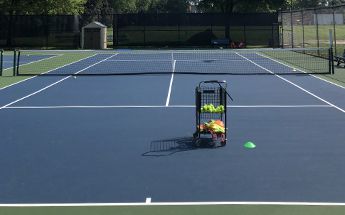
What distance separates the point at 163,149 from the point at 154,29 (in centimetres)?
3655

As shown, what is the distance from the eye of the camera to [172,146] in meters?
9.25

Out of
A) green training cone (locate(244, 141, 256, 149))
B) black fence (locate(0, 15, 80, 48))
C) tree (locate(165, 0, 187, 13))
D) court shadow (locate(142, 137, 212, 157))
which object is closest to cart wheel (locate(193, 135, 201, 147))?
court shadow (locate(142, 137, 212, 157))

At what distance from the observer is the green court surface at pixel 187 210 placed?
5859 millimetres

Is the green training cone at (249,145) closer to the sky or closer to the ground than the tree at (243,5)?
closer to the ground

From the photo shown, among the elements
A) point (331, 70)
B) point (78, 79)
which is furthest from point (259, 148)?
point (331, 70)

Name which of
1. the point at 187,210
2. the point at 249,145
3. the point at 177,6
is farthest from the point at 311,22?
the point at 177,6

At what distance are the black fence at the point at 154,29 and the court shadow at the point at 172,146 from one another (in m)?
35.4

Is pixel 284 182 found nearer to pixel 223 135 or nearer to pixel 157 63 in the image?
pixel 223 135

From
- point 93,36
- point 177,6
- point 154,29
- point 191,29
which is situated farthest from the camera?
point 177,6

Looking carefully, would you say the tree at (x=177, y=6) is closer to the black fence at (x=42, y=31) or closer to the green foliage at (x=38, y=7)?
the green foliage at (x=38, y=7)

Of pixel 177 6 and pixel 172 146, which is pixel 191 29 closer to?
pixel 172 146

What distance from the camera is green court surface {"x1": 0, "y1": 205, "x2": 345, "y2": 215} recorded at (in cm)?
586

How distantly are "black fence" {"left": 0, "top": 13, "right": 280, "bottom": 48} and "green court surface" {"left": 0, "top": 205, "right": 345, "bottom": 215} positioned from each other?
1527 inches

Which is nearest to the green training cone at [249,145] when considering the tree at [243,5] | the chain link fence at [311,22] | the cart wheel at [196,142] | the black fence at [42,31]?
the cart wheel at [196,142]
